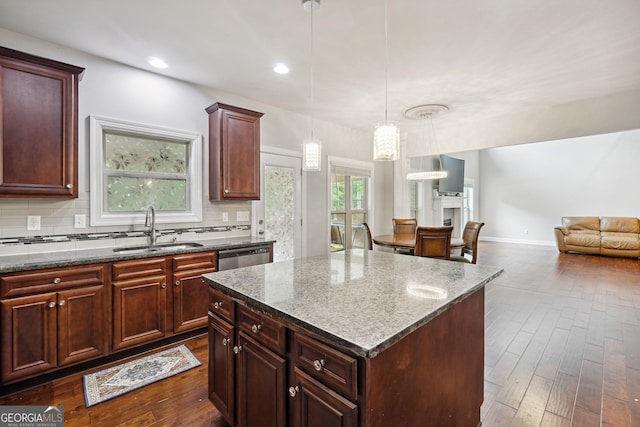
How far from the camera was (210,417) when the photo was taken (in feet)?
5.83

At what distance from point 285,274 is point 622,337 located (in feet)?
11.0

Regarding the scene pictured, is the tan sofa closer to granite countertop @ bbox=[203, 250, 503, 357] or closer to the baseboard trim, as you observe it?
the baseboard trim

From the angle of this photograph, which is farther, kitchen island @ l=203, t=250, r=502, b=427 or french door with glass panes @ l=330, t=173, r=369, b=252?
french door with glass panes @ l=330, t=173, r=369, b=252

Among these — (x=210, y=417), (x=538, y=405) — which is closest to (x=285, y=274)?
(x=210, y=417)

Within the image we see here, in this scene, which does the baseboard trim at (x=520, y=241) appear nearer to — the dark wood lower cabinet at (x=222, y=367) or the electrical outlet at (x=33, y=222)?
the dark wood lower cabinet at (x=222, y=367)

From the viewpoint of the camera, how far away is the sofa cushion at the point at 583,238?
710 cm

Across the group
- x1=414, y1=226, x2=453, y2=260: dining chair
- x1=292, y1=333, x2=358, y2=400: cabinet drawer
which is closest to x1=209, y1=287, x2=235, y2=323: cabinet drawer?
x1=292, y1=333, x2=358, y2=400: cabinet drawer

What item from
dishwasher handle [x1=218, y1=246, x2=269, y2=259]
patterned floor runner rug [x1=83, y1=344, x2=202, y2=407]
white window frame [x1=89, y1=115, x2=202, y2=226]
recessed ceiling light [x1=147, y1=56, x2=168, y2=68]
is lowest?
patterned floor runner rug [x1=83, y1=344, x2=202, y2=407]

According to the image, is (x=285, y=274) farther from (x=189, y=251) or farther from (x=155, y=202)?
(x=155, y=202)

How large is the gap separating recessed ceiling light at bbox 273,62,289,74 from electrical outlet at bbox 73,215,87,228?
2.27 metres

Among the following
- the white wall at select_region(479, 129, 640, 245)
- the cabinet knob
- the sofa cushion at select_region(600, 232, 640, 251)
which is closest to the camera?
the cabinet knob

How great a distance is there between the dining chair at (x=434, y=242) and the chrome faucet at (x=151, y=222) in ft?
9.18

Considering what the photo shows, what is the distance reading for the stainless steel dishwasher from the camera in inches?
116

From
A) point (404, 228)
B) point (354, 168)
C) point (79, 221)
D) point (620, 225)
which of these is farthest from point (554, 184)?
point (79, 221)
